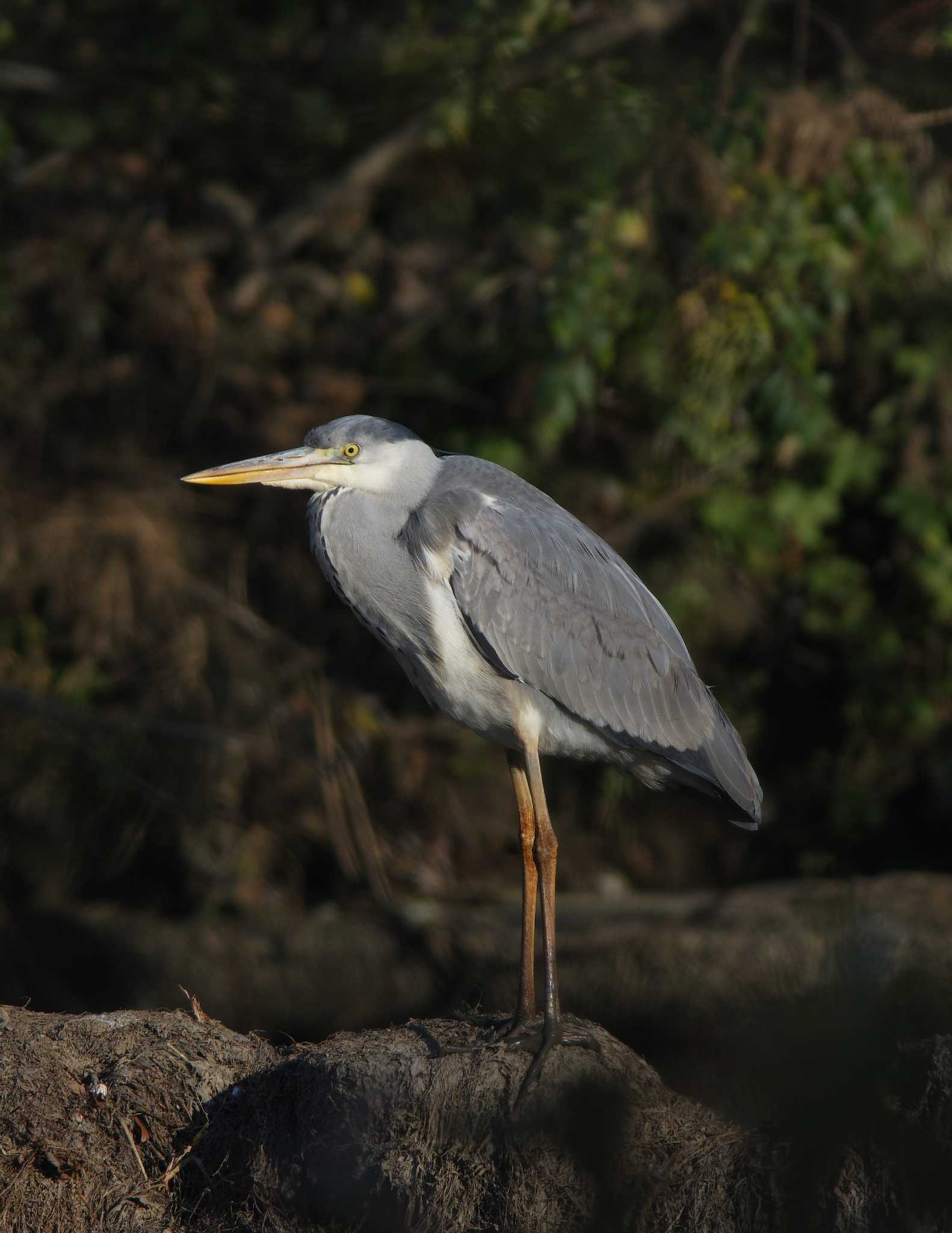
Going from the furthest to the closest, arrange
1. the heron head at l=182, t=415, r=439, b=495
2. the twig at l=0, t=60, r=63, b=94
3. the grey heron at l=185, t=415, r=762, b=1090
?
the twig at l=0, t=60, r=63, b=94, the heron head at l=182, t=415, r=439, b=495, the grey heron at l=185, t=415, r=762, b=1090

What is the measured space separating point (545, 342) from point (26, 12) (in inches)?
117

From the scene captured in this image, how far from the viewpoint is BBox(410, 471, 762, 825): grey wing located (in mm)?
3299

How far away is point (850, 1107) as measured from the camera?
1.31m

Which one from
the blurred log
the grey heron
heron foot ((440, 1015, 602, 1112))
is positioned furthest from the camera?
the grey heron

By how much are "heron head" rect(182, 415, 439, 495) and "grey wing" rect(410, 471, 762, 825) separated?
134mm

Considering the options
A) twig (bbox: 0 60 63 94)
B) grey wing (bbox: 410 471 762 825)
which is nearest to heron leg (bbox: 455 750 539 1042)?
grey wing (bbox: 410 471 762 825)

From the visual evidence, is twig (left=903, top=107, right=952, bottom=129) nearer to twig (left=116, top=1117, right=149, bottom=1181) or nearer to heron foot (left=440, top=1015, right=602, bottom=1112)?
heron foot (left=440, top=1015, right=602, bottom=1112)

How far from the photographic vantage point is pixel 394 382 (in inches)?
259

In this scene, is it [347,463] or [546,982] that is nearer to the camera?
[546,982]

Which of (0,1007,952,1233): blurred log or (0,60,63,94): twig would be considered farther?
(0,60,63,94): twig

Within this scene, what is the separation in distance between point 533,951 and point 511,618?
82 centimetres

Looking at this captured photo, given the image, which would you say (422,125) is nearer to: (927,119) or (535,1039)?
(927,119)

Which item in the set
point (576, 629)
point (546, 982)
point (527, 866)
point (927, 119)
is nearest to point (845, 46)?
point (927, 119)

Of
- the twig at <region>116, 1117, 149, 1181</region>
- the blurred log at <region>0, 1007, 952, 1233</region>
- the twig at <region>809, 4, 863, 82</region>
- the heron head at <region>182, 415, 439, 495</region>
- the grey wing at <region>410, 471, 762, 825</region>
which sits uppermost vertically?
the twig at <region>809, 4, 863, 82</region>
